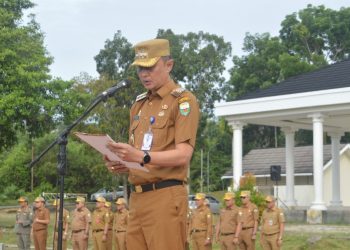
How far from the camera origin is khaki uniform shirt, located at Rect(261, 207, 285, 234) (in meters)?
14.1

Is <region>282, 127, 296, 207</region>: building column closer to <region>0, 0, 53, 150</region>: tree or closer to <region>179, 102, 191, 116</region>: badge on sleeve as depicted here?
<region>0, 0, 53, 150</region>: tree

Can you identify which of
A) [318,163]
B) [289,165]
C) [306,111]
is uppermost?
[306,111]

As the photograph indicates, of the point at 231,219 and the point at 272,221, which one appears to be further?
the point at 231,219

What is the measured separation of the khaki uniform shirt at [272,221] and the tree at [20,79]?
1084 centimetres

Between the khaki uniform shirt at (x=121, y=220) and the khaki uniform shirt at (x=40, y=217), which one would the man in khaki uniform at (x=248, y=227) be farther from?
the khaki uniform shirt at (x=40, y=217)

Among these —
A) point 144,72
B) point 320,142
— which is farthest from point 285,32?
point 144,72

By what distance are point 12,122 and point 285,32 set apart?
105 ft

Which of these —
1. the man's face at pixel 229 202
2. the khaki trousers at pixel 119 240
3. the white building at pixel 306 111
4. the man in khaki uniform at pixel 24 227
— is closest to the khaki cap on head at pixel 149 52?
the man's face at pixel 229 202

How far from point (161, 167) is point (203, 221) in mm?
11249

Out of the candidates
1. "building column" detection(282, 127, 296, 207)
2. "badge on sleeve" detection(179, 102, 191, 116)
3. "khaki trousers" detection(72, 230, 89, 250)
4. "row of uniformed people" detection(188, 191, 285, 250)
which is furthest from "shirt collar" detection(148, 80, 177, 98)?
"building column" detection(282, 127, 296, 207)

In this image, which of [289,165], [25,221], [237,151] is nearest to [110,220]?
[25,221]

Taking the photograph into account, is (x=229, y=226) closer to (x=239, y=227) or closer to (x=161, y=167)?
(x=239, y=227)

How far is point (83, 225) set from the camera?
16.4 metres

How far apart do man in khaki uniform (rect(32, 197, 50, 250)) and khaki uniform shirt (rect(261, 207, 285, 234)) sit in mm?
5410
